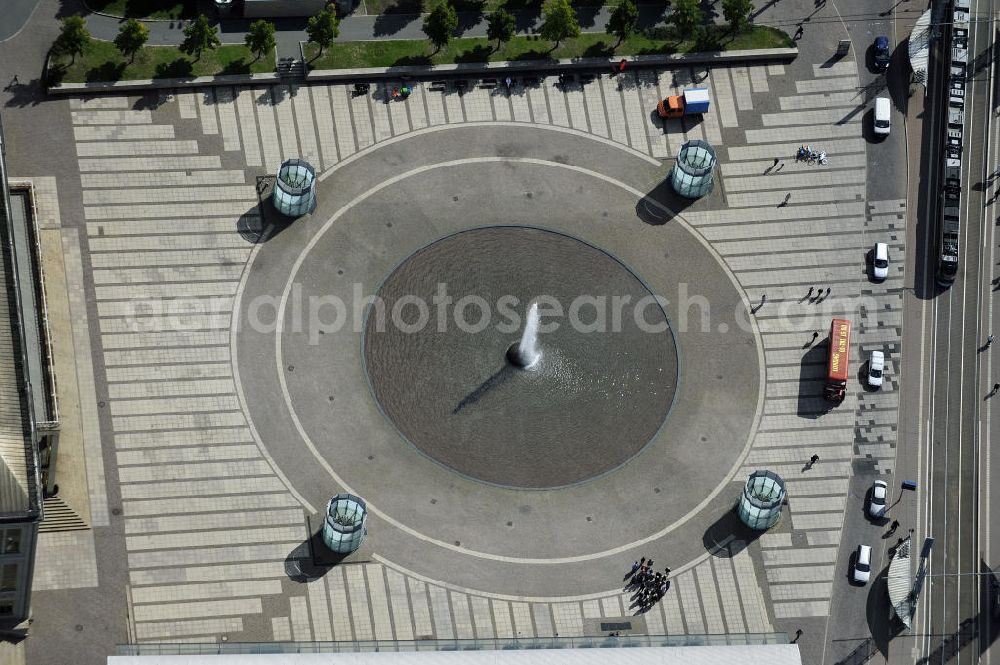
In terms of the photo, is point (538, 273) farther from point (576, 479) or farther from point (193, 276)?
point (193, 276)

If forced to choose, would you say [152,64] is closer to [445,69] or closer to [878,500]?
[445,69]

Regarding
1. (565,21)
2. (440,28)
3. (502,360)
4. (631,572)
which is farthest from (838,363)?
(440,28)

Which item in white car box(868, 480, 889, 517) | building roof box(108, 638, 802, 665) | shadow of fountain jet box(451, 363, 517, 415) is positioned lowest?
building roof box(108, 638, 802, 665)

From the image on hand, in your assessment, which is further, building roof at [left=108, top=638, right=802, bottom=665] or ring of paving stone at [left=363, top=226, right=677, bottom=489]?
ring of paving stone at [left=363, top=226, right=677, bottom=489]

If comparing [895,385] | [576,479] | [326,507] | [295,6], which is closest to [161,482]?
[326,507]

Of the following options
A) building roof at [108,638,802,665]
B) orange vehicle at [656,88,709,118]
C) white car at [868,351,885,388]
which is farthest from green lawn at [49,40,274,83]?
white car at [868,351,885,388]

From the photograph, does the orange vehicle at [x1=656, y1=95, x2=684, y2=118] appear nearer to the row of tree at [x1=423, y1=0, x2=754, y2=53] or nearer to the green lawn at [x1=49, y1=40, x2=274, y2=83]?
the row of tree at [x1=423, y1=0, x2=754, y2=53]

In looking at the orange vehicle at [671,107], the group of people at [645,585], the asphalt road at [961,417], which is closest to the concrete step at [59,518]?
the group of people at [645,585]

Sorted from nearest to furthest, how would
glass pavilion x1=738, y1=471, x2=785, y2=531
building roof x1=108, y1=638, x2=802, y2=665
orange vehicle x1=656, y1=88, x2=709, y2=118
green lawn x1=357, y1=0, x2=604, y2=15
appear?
1. building roof x1=108, y1=638, x2=802, y2=665
2. glass pavilion x1=738, y1=471, x2=785, y2=531
3. orange vehicle x1=656, y1=88, x2=709, y2=118
4. green lawn x1=357, y1=0, x2=604, y2=15
